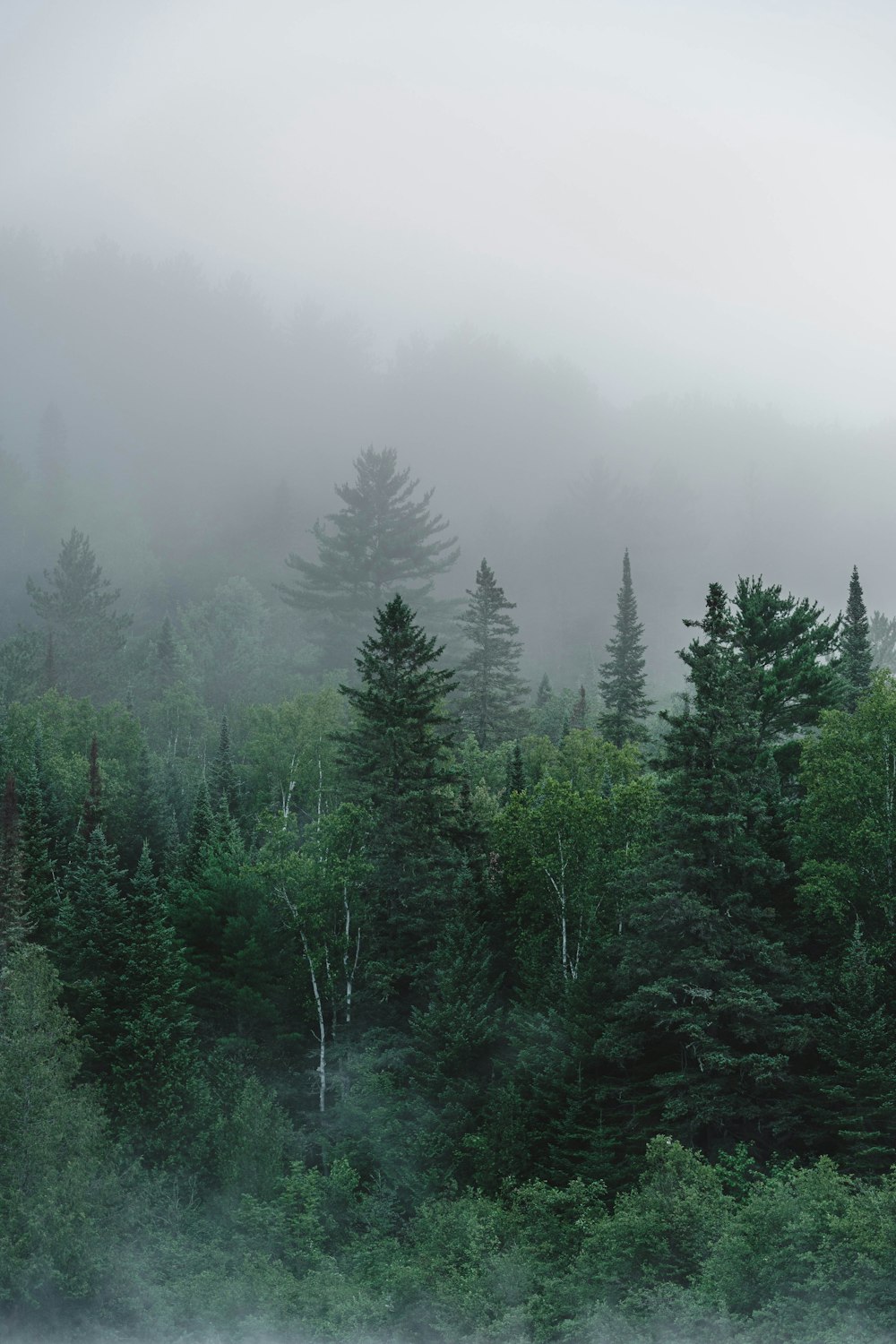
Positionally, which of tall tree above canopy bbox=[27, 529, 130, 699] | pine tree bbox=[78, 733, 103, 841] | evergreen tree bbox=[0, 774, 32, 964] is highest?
tall tree above canopy bbox=[27, 529, 130, 699]

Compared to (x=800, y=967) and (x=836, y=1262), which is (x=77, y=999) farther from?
(x=836, y=1262)

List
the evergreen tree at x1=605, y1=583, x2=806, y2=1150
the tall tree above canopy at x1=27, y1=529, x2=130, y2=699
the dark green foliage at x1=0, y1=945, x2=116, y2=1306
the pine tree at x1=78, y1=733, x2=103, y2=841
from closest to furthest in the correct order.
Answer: the dark green foliage at x1=0, y1=945, x2=116, y2=1306, the evergreen tree at x1=605, y1=583, x2=806, y2=1150, the pine tree at x1=78, y1=733, x2=103, y2=841, the tall tree above canopy at x1=27, y1=529, x2=130, y2=699

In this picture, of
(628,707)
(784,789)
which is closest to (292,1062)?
(784,789)

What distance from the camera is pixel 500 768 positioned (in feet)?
291

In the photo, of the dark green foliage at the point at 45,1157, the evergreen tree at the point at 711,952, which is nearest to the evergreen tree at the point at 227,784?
the dark green foliage at the point at 45,1157

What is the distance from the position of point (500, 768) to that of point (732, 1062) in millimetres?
45219

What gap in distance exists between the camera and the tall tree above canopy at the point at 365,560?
497 feet

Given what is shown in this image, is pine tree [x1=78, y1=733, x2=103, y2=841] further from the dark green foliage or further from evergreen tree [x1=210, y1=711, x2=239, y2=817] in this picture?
the dark green foliage

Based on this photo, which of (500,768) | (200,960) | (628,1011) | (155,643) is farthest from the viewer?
(155,643)

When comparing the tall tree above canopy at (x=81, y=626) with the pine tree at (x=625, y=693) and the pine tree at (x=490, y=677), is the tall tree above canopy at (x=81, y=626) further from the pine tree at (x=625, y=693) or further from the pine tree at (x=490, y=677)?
the pine tree at (x=625, y=693)

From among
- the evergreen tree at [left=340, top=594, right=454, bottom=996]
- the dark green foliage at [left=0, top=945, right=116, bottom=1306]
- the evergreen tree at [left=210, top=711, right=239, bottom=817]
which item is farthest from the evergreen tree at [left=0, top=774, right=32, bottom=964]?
the evergreen tree at [left=210, top=711, right=239, bottom=817]

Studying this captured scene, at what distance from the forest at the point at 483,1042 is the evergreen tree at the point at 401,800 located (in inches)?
Result: 8.4

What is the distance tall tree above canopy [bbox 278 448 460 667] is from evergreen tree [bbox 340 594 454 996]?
88551 millimetres

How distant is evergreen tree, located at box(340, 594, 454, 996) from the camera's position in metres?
58.5
